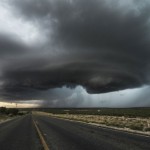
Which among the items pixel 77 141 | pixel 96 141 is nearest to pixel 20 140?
pixel 77 141

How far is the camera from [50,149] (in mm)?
12289

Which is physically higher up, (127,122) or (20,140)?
(127,122)

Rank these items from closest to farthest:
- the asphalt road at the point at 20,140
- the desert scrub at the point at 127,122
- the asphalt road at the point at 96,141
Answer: the asphalt road at the point at 96,141, the asphalt road at the point at 20,140, the desert scrub at the point at 127,122

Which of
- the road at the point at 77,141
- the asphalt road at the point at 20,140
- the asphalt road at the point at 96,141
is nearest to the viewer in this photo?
the asphalt road at the point at 96,141

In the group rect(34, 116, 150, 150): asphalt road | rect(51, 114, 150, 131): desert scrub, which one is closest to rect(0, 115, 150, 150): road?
rect(34, 116, 150, 150): asphalt road

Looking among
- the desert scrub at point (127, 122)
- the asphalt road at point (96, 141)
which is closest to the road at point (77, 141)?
the asphalt road at point (96, 141)

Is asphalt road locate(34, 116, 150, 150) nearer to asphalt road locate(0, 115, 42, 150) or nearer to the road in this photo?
the road

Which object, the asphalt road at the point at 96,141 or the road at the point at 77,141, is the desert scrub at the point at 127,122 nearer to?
the road at the point at 77,141

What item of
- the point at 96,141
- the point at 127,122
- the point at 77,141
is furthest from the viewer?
the point at 127,122

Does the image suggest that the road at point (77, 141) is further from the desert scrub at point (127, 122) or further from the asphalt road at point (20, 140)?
the desert scrub at point (127, 122)

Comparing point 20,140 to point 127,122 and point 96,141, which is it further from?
point 127,122

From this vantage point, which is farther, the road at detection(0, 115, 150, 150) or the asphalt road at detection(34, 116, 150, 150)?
the road at detection(0, 115, 150, 150)

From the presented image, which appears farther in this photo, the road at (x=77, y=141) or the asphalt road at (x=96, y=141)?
the road at (x=77, y=141)

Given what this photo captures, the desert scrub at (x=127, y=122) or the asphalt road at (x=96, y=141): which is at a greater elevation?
the desert scrub at (x=127, y=122)
